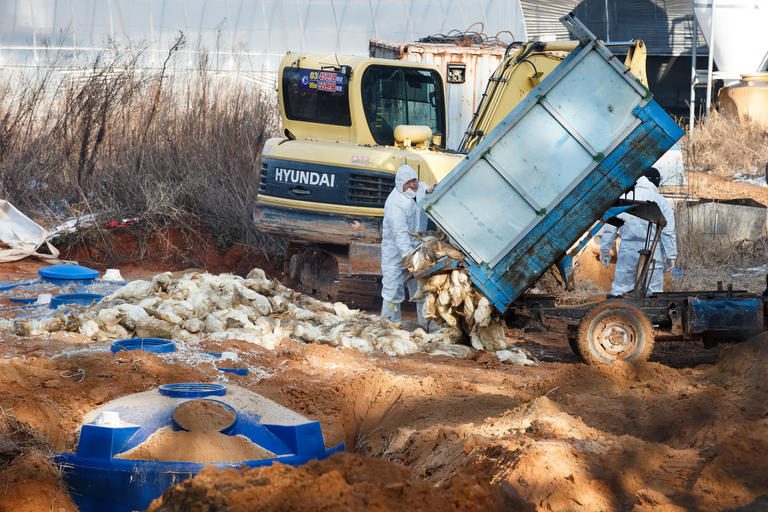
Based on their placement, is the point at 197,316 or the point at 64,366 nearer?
the point at 64,366

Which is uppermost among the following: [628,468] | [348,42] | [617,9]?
[617,9]

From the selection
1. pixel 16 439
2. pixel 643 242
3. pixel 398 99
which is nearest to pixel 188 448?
pixel 16 439

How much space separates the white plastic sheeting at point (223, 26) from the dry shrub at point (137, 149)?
5.18 metres

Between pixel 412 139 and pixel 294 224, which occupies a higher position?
pixel 412 139

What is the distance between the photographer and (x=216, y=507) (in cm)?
324

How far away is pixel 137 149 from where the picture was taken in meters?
16.2

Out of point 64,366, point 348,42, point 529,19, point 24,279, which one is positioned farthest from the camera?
point 529,19

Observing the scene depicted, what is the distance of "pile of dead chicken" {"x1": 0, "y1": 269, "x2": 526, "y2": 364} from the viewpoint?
332 inches

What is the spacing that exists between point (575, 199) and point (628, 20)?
2123 centimetres

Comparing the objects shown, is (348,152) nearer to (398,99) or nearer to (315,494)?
Answer: (398,99)

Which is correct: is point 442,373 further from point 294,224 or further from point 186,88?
point 186,88

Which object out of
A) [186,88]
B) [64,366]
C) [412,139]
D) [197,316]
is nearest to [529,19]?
[186,88]

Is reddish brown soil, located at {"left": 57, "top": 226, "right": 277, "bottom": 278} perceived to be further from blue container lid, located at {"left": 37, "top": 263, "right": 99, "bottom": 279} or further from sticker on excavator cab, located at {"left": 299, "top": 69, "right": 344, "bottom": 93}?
sticker on excavator cab, located at {"left": 299, "top": 69, "right": 344, "bottom": 93}

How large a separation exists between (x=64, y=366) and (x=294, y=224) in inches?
212
